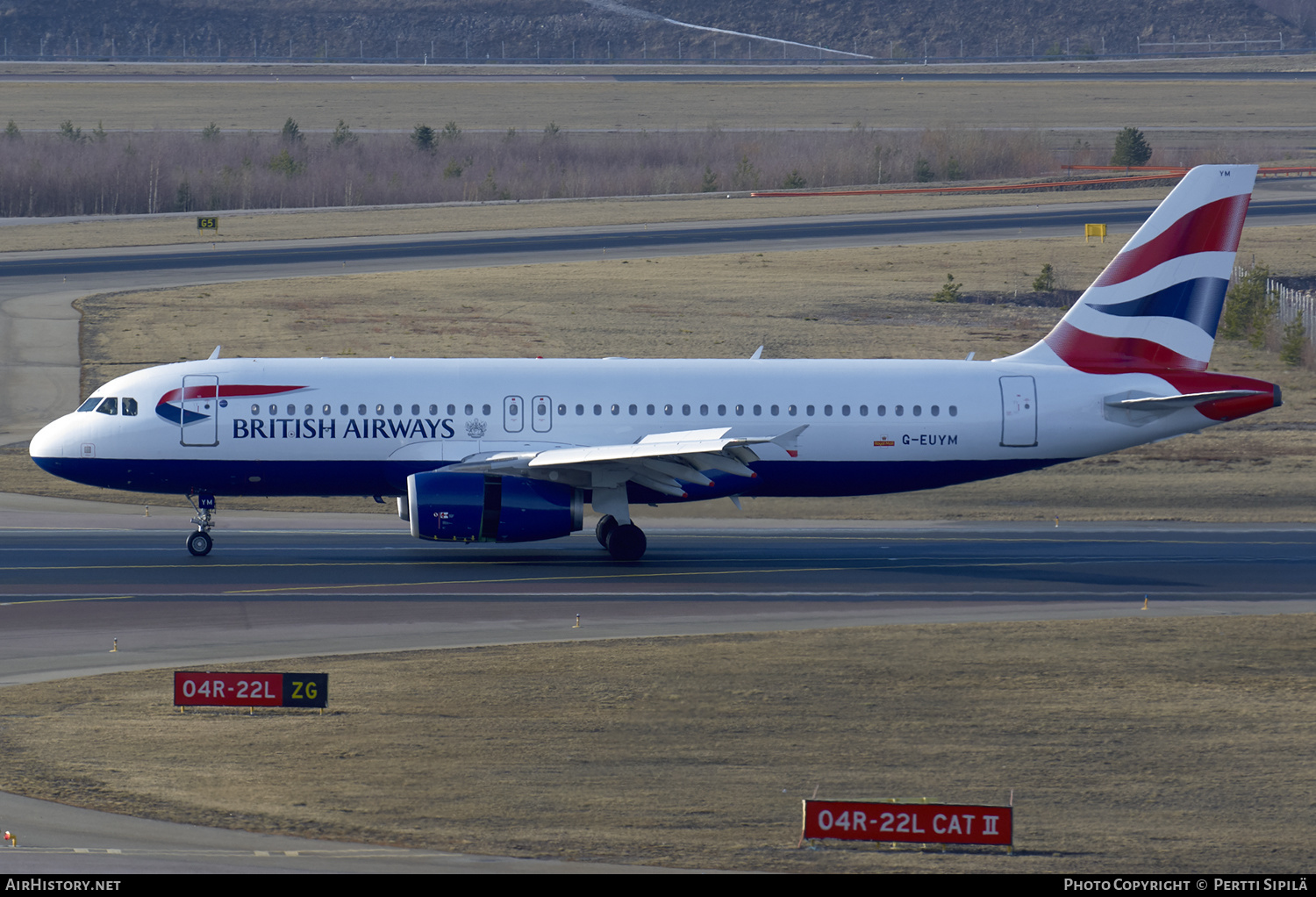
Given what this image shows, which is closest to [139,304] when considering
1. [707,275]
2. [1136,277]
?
[707,275]

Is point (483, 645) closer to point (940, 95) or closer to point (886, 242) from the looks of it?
point (886, 242)

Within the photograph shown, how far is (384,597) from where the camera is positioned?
102 feet

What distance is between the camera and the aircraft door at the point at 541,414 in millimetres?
35375

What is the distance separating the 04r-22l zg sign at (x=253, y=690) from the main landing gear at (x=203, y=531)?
524 inches

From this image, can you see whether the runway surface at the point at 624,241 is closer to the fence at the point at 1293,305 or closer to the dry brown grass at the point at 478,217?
the dry brown grass at the point at 478,217

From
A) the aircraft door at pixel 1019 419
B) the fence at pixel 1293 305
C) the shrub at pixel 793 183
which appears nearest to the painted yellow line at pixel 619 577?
the aircraft door at pixel 1019 419

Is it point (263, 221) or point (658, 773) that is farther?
point (263, 221)

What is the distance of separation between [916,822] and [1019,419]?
21.1 metres

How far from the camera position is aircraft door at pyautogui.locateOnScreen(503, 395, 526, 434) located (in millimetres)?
35312

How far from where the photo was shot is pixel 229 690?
72.9ft

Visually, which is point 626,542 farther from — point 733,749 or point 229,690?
point 733,749

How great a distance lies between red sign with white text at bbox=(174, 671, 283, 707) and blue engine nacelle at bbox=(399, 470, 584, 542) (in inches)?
414

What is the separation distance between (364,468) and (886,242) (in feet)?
160

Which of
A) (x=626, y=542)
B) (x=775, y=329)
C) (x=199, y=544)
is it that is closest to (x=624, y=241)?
(x=775, y=329)
